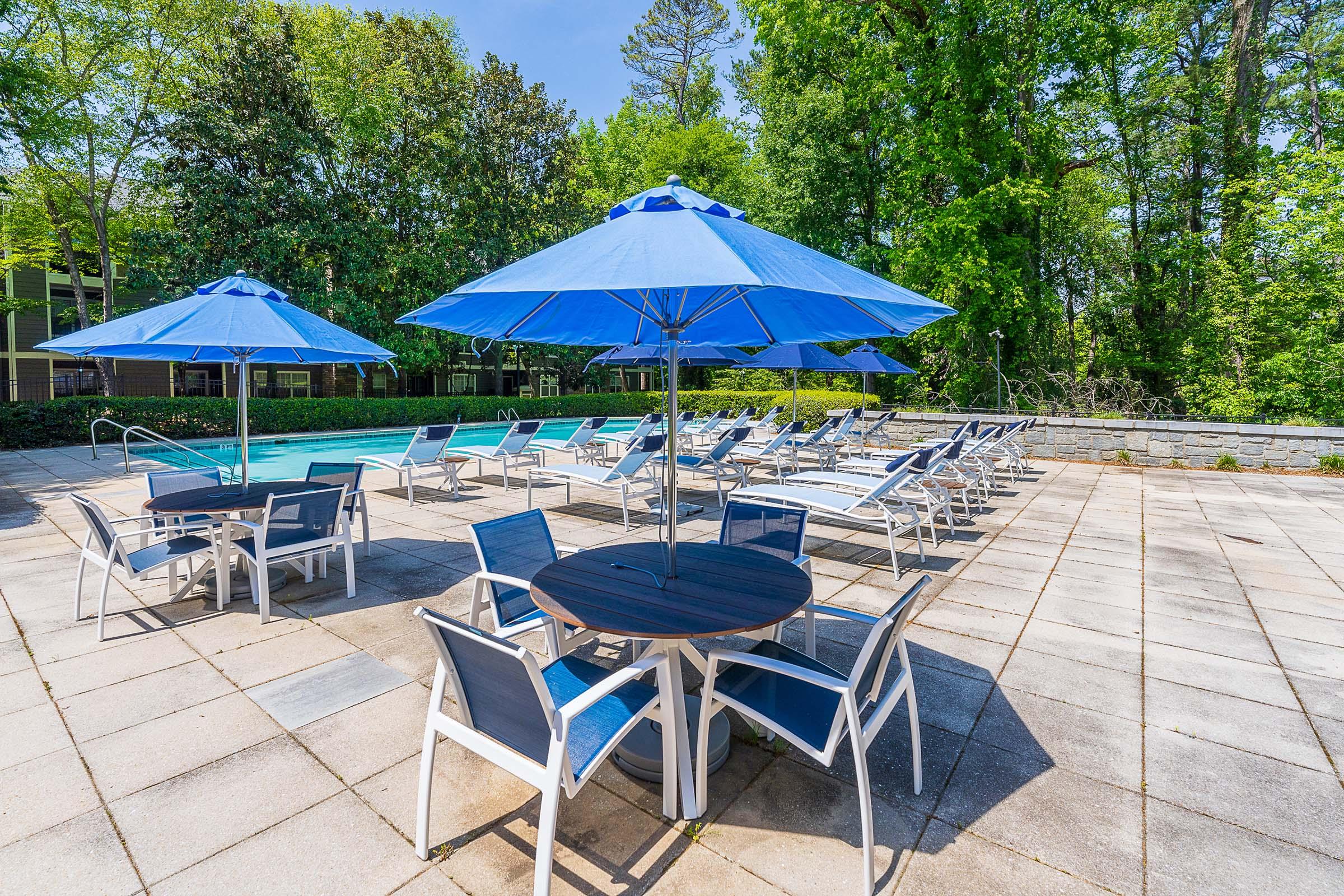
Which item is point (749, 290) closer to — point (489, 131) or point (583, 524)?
point (583, 524)

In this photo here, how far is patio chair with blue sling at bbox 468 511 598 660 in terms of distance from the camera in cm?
295

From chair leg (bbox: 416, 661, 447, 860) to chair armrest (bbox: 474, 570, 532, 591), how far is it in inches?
28.3

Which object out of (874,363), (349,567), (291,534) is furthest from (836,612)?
(874,363)

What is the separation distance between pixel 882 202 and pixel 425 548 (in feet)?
67.8

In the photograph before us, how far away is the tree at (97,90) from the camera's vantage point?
15.5 meters

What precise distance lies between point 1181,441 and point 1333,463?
82.9 inches

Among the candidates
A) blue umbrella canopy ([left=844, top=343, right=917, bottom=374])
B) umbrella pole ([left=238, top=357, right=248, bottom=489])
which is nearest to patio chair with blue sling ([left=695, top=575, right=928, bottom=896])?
umbrella pole ([left=238, top=357, right=248, bottom=489])

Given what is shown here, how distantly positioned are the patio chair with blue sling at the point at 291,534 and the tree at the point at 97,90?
56.9 feet

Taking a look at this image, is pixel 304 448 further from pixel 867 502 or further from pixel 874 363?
pixel 867 502

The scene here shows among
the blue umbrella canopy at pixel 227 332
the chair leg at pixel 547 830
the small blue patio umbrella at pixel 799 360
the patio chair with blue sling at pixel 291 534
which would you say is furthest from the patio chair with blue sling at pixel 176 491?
the small blue patio umbrella at pixel 799 360

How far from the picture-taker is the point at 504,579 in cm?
297

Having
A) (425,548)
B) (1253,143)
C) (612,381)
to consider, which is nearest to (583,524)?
(425,548)

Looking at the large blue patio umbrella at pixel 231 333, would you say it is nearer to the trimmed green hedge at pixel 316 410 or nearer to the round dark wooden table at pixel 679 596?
the round dark wooden table at pixel 679 596

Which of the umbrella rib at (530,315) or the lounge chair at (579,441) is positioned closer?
the umbrella rib at (530,315)
